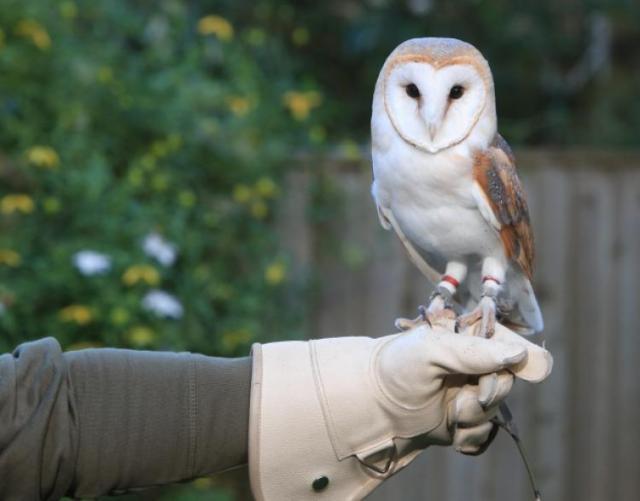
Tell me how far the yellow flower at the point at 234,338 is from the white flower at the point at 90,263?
0.46 m

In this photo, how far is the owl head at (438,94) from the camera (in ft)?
5.73

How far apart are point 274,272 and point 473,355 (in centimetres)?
175

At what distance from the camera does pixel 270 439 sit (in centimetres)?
176

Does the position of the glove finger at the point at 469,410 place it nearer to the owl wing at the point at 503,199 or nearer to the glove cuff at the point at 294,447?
the glove cuff at the point at 294,447

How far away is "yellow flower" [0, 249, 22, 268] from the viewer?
2.80 meters

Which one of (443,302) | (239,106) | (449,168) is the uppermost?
(239,106)

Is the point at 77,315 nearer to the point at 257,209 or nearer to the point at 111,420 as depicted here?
the point at 257,209

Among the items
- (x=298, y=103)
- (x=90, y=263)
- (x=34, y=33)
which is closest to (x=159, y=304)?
(x=90, y=263)

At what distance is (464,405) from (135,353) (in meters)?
0.55

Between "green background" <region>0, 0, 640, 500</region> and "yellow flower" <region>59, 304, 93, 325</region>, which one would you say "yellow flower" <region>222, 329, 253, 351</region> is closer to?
"green background" <region>0, 0, 640, 500</region>

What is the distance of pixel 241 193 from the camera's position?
3.38 meters

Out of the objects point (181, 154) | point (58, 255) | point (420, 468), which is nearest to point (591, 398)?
point (420, 468)

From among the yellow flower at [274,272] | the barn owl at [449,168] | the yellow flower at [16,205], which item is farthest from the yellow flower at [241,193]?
the barn owl at [449,168]

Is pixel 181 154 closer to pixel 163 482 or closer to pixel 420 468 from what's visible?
pixel 420 468
